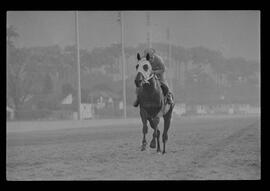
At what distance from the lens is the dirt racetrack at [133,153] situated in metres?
12.1

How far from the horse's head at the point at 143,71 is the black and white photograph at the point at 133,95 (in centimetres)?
2

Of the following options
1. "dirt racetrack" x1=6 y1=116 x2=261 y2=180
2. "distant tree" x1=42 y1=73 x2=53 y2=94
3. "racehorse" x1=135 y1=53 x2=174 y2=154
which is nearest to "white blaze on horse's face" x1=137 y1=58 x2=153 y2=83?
"racehorse" x1=135 y1=53 x2=174 y2=154

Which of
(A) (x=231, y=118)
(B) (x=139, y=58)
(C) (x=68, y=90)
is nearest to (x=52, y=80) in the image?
(C) (x=68, y=90)

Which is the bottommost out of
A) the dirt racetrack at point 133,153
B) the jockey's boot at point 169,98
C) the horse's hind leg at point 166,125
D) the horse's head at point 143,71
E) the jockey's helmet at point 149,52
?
the dirt racetrack at point 133,153

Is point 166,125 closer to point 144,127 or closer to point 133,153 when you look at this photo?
point 144,127

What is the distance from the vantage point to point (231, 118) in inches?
578

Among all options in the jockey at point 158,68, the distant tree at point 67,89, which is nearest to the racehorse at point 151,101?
the jockey at point 158,68

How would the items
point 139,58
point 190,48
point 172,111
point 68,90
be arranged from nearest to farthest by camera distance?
point 139,58 < point 172,111 < point 190,48 < point 68,90

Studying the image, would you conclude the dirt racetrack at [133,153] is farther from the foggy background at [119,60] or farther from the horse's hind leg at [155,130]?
the foggy background at [119,60]

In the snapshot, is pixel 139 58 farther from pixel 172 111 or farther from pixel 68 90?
pixel 68 90

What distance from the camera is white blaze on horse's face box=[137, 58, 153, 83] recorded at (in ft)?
38.5

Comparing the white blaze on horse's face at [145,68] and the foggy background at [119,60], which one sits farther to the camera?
the foggy background at [119,60]

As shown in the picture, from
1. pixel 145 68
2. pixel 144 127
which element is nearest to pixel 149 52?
pixel 145 68

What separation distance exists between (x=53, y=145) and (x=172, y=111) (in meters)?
3.05
